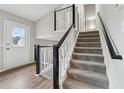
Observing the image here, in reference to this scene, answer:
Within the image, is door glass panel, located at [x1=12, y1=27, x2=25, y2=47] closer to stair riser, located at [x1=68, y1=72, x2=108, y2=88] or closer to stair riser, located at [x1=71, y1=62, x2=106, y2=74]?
stair riser, located at [x1=71, y1=62, x2=106, y2=74]

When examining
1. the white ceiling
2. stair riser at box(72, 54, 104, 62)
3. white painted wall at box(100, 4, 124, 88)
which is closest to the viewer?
white painted wall at box(100, 4, 124, 88)

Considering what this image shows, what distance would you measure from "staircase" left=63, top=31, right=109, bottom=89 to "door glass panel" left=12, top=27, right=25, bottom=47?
2589mm

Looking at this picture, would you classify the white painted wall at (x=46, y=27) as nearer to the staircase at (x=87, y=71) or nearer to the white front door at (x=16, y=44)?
the white front door at (x=16, y=44)

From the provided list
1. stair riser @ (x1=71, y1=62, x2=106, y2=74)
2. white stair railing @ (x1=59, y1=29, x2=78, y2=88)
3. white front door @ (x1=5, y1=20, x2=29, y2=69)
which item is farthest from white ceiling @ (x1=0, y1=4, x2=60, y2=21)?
stair riser @ (x1=71, y1=62, x2=106, y2=74)

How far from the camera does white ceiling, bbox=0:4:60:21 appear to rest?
12.5 feet

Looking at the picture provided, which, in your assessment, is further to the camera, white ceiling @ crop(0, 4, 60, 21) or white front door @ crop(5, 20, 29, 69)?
white front door @ crop(5, 20, 29, 69)

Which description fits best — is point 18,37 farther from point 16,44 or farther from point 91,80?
point 91,80

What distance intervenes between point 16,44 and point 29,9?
1.52 meters

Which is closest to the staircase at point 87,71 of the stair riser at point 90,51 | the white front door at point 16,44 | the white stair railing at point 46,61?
the stair riser at point 90,51

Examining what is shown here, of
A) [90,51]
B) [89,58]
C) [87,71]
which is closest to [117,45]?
[87,71]

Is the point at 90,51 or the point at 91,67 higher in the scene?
the point at 90,51

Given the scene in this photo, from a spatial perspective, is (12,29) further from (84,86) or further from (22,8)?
(84,86)

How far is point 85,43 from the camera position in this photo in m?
3.43

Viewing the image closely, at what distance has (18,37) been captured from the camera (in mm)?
4625
